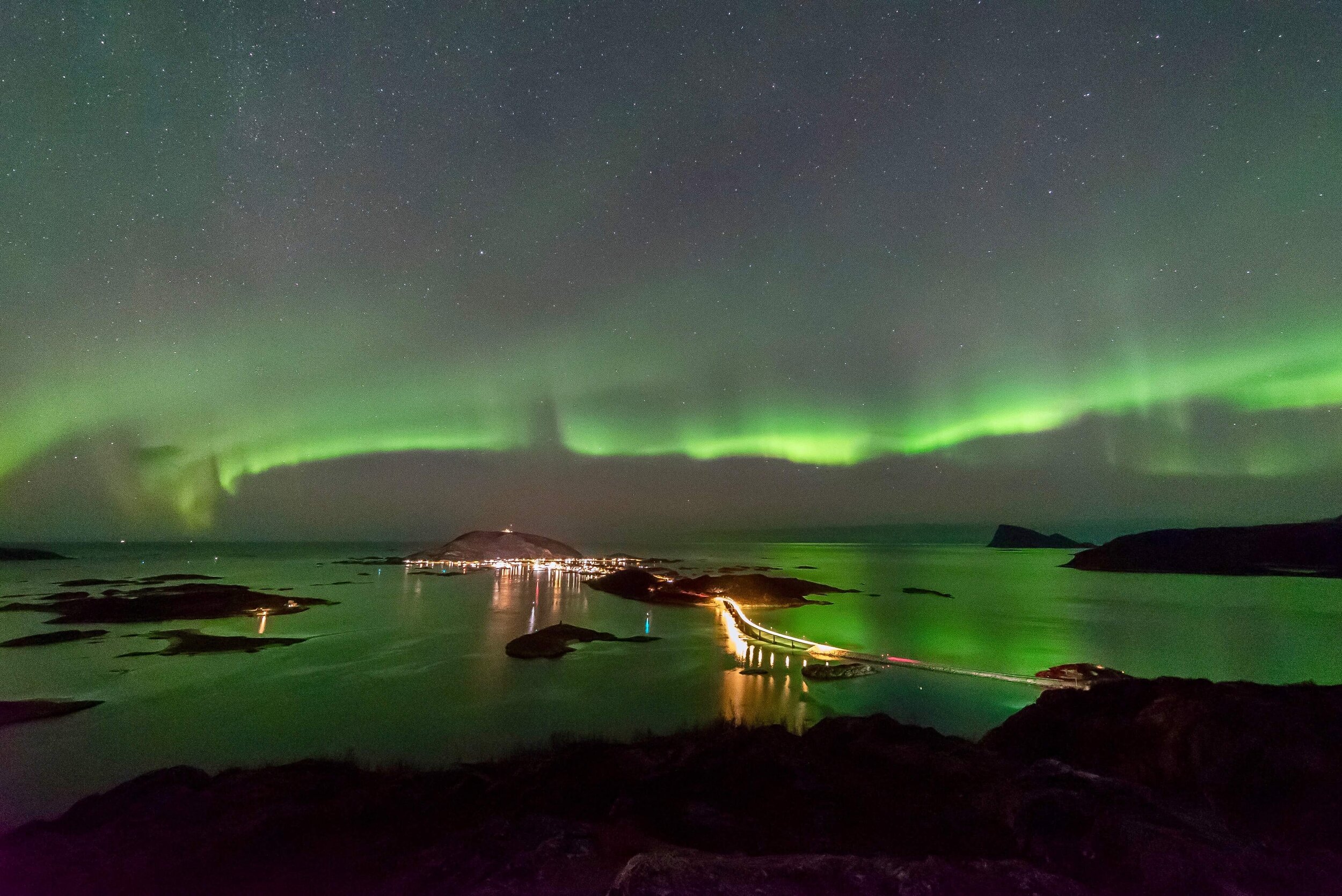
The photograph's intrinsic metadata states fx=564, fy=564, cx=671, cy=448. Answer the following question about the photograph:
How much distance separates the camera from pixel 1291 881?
7.93m

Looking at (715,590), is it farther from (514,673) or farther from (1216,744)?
(1216,744)

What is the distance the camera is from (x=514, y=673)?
115 ft

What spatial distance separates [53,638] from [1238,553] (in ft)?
717

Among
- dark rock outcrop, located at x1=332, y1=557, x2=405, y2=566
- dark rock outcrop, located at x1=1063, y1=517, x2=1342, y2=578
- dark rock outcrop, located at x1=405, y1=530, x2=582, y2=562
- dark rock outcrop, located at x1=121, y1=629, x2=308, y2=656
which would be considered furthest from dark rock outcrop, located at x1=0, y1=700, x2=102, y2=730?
dark rock outcrop, located at x1=1063, y1=517, x2=1342, y2=578

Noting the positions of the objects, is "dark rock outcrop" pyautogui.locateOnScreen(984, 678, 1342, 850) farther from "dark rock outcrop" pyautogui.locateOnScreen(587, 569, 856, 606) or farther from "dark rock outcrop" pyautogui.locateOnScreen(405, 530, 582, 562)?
"dark rock outcrop" pyautogui.locateOnScreen(405, 530, 582, 562)

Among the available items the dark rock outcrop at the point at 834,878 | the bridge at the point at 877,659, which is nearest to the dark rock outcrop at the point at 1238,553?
the bridge at the point at 877,659

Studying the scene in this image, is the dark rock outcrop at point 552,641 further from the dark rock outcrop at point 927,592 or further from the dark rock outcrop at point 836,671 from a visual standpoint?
the dark rock outcrop at point 927,592

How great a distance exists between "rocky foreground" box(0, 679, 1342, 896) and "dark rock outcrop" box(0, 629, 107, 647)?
40288 mm

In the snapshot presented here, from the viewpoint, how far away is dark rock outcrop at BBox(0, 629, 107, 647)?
132 feet

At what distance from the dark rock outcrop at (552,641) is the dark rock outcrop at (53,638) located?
31.5 m

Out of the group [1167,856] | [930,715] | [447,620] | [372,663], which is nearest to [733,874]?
[1167,856]

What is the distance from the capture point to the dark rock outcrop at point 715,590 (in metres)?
70.3

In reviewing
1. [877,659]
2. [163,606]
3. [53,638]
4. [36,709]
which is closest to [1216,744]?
[877,659]

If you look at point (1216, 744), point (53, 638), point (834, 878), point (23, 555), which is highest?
point (834, 878)
